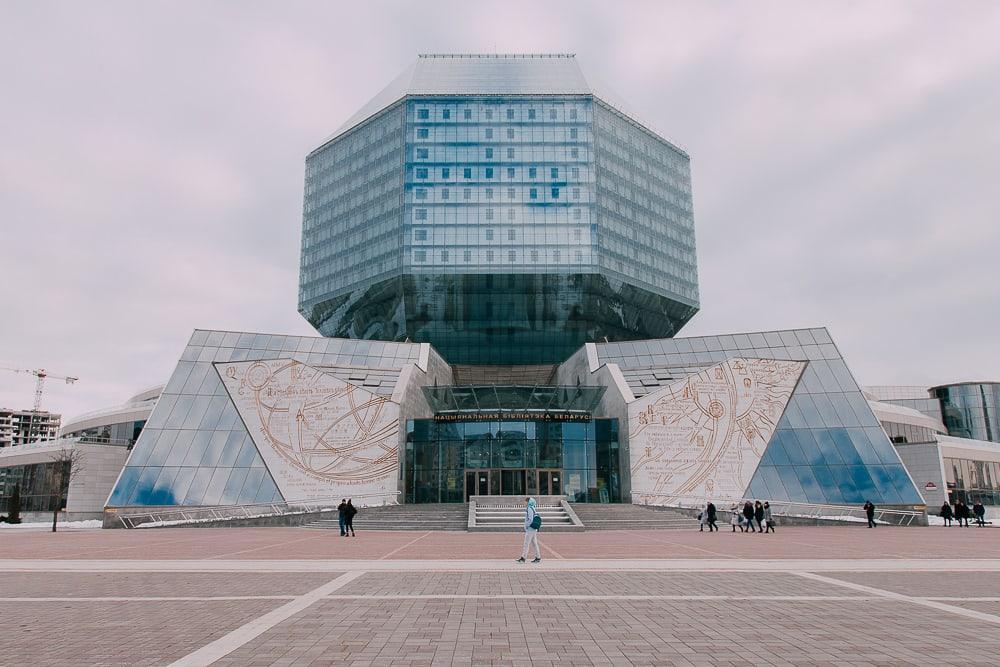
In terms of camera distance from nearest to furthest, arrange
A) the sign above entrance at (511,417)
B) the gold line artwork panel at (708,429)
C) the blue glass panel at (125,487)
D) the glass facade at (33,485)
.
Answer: the blue glass panel at (125,487) → the gold line artwork panel at (708,429) → the sign above entrance at (511,417) → the glass facade at (33,485)

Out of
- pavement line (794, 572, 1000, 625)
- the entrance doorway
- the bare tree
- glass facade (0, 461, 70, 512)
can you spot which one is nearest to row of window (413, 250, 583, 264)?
the entrance doorway

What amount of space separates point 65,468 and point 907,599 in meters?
59.1

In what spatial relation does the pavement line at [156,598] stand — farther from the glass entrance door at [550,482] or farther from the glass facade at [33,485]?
the glass facade at [33,485]

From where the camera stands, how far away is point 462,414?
162 feet

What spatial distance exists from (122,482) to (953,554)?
132ft

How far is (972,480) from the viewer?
213ft

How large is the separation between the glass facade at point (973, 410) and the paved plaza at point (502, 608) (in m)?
92.9

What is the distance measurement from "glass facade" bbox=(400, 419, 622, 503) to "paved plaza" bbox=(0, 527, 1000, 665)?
27.5 metres

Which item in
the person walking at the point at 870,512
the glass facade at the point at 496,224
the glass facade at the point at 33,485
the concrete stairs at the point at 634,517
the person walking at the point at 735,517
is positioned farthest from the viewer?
the glass facade at the point at 496,224

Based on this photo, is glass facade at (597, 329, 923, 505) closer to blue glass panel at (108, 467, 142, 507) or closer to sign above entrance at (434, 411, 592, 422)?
sign above entrance at (434, 411, 592, 422)

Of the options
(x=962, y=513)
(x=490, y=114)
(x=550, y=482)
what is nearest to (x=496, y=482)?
(x=550, y=482)

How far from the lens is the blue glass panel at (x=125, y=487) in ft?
127

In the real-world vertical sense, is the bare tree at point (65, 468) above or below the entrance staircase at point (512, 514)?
above

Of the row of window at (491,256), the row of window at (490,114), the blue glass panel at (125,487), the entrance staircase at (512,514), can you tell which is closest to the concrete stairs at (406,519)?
the entrance staircase at (512,514)
